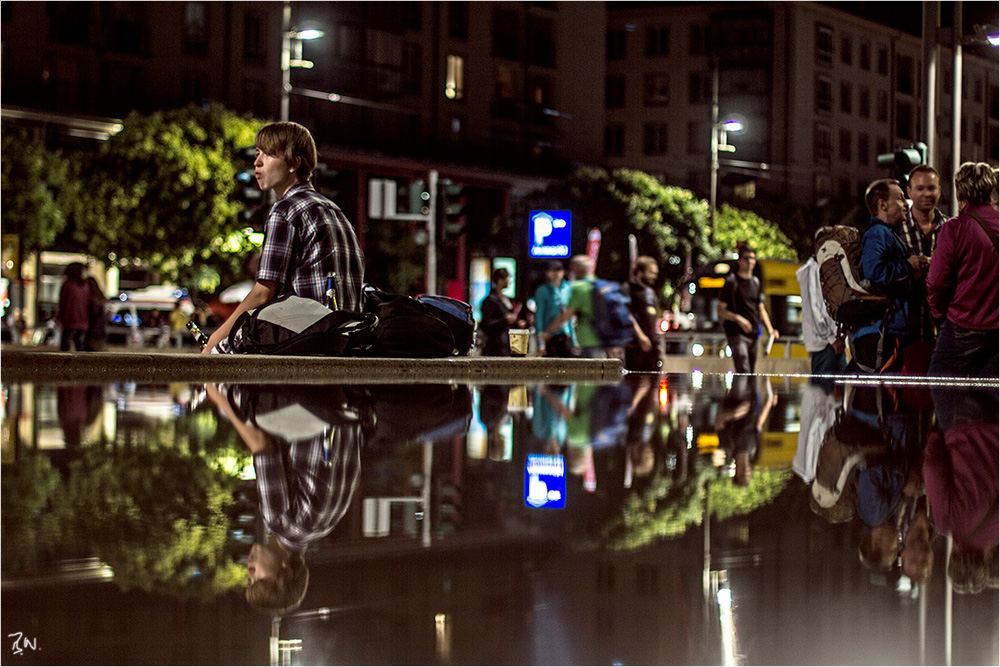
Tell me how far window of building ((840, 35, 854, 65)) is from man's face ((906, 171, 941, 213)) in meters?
75.5

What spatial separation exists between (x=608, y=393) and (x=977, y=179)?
8.00 feet

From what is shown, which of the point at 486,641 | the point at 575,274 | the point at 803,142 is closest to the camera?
the point at 486,641

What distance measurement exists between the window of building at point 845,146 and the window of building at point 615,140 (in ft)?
42.9

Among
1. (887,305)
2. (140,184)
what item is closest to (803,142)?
(140,184)

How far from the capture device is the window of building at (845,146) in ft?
262

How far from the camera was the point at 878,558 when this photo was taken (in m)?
2.07

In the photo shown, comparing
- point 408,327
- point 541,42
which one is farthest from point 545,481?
point 541,42

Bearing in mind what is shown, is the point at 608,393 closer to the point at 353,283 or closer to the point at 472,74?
the point at 353,283

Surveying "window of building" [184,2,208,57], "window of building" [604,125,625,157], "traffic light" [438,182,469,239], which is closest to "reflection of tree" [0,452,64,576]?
"traffic light" [438,182,469,239]

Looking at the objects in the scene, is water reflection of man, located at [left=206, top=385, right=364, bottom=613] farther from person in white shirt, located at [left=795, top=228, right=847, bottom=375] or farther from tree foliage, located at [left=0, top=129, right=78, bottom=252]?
tree foliage, located at [left=0, top=129, right=78, bottom=252]

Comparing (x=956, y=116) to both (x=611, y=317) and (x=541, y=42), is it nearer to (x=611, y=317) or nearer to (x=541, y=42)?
(x=611, y=317)

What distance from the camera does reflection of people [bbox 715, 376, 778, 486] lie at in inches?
127

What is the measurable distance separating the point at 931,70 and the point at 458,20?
48750 mm

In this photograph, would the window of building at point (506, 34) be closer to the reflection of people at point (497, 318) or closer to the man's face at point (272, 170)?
the reflection of people at point (497, 318)
